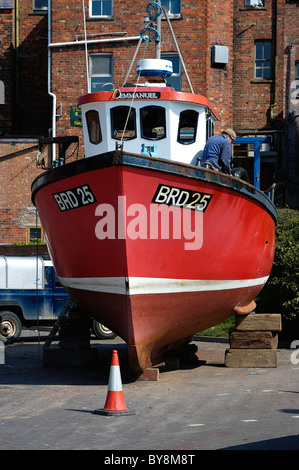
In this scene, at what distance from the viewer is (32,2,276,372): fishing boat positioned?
10.9 m

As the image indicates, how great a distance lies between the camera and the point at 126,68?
28859 millimetres

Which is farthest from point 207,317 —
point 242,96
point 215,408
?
point 242,96

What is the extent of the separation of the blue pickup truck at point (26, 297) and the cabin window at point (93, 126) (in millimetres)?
5671

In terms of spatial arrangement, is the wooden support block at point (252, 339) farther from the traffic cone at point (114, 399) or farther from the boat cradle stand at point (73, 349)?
the traffic cone at point (114, 399)

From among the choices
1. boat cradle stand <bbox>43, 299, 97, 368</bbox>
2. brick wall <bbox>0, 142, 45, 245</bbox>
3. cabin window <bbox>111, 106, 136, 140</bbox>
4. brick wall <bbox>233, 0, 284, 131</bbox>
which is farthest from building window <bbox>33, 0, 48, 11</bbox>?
boat cradle stand <bbox>43, 299, 97, 368</bbox>

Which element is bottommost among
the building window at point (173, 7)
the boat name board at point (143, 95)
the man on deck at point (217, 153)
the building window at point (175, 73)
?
the man on deck at point (217, 153)

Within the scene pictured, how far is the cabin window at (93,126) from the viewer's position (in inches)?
534

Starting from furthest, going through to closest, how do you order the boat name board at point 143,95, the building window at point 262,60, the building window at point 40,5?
1. the building window at point 40,5
2. the building window at point 262,60
3. the boat name board at point 143,95

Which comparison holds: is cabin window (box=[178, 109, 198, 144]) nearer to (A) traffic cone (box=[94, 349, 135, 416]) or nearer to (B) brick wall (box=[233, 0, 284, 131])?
(A) traffic cone (box=[94, 349, 135, 416])

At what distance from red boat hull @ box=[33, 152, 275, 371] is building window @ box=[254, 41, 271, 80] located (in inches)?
773

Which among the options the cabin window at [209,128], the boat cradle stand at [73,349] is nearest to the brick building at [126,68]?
the cabin window at [209,128]

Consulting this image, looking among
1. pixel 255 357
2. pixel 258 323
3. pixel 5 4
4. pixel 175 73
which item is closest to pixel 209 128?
pixel 258 323

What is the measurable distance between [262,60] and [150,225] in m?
21.8

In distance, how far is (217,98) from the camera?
29.2 m
